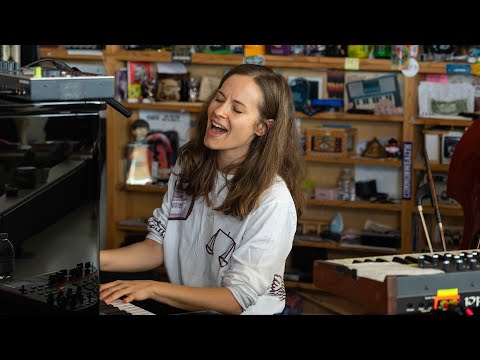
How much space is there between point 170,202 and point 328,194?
2.45 m

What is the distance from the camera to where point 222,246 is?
2.67 m

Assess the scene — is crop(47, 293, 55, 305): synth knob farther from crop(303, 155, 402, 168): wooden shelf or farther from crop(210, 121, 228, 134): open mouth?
crop(303, 155, 402, 168): wooden shelf

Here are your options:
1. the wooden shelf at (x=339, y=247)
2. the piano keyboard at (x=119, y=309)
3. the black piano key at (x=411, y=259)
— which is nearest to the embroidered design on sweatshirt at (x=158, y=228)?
the piano keyboard at (x=119, y=309)

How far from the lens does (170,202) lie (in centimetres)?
287

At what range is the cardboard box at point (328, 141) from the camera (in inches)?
198

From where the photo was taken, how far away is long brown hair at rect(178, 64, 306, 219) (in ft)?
8.69

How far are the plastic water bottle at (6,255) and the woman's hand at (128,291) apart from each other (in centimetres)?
46

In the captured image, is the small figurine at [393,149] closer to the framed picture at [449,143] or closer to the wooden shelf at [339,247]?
the framed picture at [449,143]

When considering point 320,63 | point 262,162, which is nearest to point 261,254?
point 262,162

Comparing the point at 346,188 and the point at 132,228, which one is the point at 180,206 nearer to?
the point at 346,188

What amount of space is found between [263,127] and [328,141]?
7.68 ft

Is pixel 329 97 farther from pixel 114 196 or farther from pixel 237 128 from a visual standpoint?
pixel 237 128

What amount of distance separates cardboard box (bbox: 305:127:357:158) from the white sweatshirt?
7.37 feet
